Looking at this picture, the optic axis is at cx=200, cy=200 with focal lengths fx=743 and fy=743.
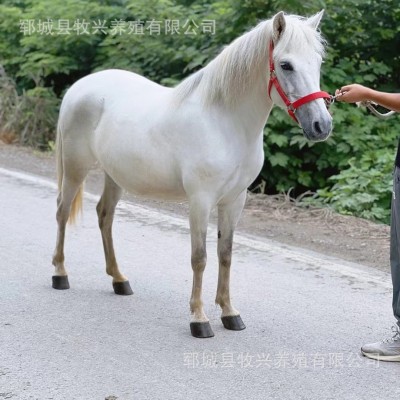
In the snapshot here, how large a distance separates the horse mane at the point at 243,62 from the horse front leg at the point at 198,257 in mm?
639

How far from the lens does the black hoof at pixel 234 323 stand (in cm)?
455

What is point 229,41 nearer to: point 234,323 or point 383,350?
point 234,323

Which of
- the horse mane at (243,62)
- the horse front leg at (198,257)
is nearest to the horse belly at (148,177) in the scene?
the horse front leg at (198,257)

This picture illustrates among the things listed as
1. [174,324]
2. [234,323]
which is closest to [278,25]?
[234,323]

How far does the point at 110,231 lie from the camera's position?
17.7 feet

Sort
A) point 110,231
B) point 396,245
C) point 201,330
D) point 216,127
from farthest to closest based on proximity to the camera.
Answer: point 110,231
point 201,330
point 216,127
point 396,245

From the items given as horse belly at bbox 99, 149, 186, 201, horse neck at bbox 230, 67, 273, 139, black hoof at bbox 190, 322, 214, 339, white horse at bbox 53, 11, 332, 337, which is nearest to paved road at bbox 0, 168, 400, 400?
black hoof at bbox 190, 322, 214, 339

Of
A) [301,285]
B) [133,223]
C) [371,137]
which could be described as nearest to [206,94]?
[301,285]

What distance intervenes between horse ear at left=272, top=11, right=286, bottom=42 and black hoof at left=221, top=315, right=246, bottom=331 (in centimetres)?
170

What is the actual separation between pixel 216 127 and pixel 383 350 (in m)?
1.57

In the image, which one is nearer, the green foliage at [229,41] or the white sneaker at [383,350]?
the white sneaker at [383,350]

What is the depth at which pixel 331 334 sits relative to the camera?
4.48m

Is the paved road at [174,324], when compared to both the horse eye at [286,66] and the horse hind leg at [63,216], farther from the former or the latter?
the horse eye at [286,66]

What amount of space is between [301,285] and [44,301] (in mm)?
1849
